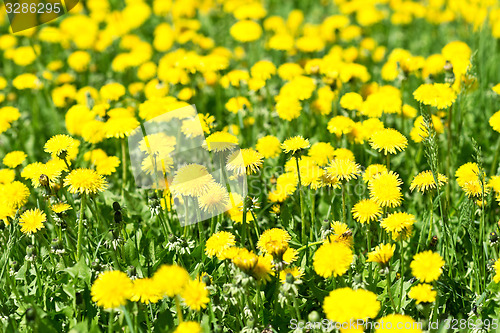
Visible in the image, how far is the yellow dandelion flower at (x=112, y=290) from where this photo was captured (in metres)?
1.86

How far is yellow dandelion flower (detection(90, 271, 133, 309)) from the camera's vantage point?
1860 mm

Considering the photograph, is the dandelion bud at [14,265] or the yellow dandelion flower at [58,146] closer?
the dandelion bud at [14,265]

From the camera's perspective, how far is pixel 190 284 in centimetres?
201

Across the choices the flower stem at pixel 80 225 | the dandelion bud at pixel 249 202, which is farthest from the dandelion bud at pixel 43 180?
the dandelion bud at pixel 249 202

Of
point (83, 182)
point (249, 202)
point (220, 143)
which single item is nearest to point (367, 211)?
point (249, 202)

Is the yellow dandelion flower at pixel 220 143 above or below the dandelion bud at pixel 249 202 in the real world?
above

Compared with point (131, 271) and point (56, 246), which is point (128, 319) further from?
point (56, 246)

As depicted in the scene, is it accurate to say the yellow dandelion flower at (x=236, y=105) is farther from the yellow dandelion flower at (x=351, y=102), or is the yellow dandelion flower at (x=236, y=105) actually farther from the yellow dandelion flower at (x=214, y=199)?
the yellow dandelion flower at (x=214, y=199)

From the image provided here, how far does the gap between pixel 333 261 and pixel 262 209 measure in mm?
963

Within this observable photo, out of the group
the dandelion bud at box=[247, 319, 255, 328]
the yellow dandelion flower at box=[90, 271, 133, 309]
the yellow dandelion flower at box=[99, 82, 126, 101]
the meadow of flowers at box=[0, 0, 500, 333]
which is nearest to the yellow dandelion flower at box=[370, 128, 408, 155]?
the meadow of flowers at box=[0, 0, 500, 333]

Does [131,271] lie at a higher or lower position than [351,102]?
lower

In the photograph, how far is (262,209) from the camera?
2920mm

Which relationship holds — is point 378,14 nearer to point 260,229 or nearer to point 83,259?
point 260,229

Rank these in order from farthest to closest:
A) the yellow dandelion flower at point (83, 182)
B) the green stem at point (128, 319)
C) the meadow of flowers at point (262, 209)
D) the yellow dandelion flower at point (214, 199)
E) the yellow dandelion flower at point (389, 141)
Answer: the yellow dandelion flower at point (389, 141) < the yellow dandelion flower at point (214, 199) < the yellow dandelion flower at point (83, 182) < the meadow of flowers at point (262, 209) < the green stem at point (128, 319)
